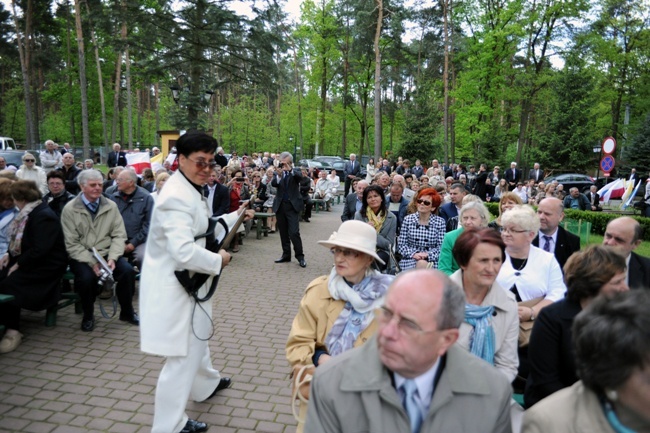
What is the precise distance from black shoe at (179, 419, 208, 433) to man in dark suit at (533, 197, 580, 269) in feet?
12.5

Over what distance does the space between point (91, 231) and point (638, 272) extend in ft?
19.5

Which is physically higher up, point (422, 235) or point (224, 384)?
point (422, 235)

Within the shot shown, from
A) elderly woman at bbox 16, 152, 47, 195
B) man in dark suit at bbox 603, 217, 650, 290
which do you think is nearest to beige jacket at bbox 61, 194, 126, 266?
man in dark suit at bbox 603, 217, 650, 290

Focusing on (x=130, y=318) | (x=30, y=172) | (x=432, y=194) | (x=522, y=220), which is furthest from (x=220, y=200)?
(x=522, y=220)

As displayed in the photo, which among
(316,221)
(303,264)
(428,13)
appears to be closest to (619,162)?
(428,13)

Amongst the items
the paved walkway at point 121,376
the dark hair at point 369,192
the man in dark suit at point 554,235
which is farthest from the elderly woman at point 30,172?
the man in dark suit at point 554,235

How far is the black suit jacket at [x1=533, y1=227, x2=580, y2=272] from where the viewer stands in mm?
5445

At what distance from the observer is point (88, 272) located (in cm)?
614

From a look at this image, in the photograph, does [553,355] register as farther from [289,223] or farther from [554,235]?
[289,223]

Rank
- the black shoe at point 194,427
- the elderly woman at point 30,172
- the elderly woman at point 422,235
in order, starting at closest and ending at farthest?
the black shoe at point 194,427
the elderly woman at point 422,235
the elderly woman at point 30,172

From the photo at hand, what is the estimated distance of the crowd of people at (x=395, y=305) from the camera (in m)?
1.80

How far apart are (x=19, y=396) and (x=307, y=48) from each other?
3864 cm

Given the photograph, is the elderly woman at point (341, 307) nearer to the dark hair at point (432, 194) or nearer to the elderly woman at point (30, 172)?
the dark hair at point (432, 194)

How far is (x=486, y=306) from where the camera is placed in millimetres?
3111
